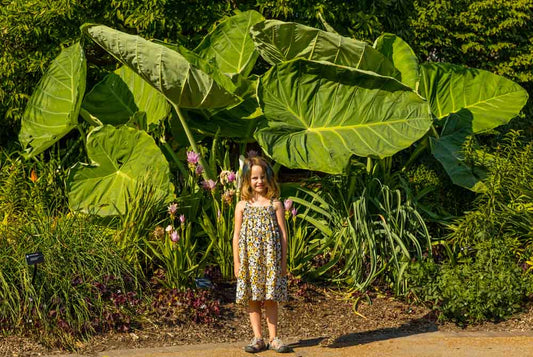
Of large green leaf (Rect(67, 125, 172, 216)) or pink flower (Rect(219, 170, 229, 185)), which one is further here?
large green leaf (Rect(67, 125, 172, 216))

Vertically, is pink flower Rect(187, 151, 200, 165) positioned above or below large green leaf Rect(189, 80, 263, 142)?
below

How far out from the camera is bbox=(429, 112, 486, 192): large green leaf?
7918mm

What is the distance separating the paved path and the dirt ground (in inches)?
2.6

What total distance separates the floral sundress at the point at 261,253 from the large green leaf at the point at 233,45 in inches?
119

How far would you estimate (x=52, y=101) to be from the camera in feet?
A: 27.7

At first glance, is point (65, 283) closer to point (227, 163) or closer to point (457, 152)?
point (227, 163)

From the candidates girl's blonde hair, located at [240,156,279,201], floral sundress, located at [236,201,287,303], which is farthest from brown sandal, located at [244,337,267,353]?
girl's blonde hair, located at [240,156,279,201]

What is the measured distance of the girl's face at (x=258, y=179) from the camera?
5789 mm

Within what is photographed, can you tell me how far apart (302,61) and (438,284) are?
2.15m

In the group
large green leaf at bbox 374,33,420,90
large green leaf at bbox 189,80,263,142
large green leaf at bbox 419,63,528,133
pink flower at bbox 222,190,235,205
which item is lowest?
pink flower at bbox 222,190,235,205

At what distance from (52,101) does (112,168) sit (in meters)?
1.09

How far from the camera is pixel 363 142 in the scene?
754 cm

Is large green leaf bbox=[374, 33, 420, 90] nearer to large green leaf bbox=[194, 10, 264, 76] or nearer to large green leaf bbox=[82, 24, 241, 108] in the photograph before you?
large green leaf bbox=[194, 10, 264, 76]

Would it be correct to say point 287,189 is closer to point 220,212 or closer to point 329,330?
point 220,212
